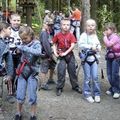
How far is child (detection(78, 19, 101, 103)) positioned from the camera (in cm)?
764

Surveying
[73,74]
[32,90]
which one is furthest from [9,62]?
[73,74]

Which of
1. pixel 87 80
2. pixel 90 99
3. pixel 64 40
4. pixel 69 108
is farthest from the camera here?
pixel 64 40

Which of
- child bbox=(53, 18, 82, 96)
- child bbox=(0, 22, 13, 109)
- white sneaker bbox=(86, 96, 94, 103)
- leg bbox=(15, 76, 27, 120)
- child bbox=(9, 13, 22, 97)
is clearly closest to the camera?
leg bbox=(15, 76, 27, 120)

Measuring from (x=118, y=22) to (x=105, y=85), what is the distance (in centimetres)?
2146

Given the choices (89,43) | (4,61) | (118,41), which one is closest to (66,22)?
(89,43)

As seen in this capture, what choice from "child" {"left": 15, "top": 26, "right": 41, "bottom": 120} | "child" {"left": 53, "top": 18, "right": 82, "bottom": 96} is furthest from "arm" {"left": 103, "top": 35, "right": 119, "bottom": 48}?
"child" {"left": 15, "top": 26, "right": 41, "bottom": 120}

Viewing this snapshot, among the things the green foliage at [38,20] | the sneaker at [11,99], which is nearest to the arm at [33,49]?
the sneaker at [11,99]

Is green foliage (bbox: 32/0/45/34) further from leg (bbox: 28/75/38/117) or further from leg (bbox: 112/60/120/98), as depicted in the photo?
leg (bbox: 28/75/38/117)

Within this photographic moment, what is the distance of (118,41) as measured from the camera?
7742 mm

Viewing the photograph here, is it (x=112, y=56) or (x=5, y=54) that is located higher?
(x=5, y=54)

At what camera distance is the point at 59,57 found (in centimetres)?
791

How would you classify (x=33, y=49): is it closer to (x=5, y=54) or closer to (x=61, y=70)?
(x=5, y=54)

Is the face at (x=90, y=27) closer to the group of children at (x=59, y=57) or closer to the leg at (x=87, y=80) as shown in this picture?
the group of children at (x=59, y=57)

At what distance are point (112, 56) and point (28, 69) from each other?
83.2 inches
